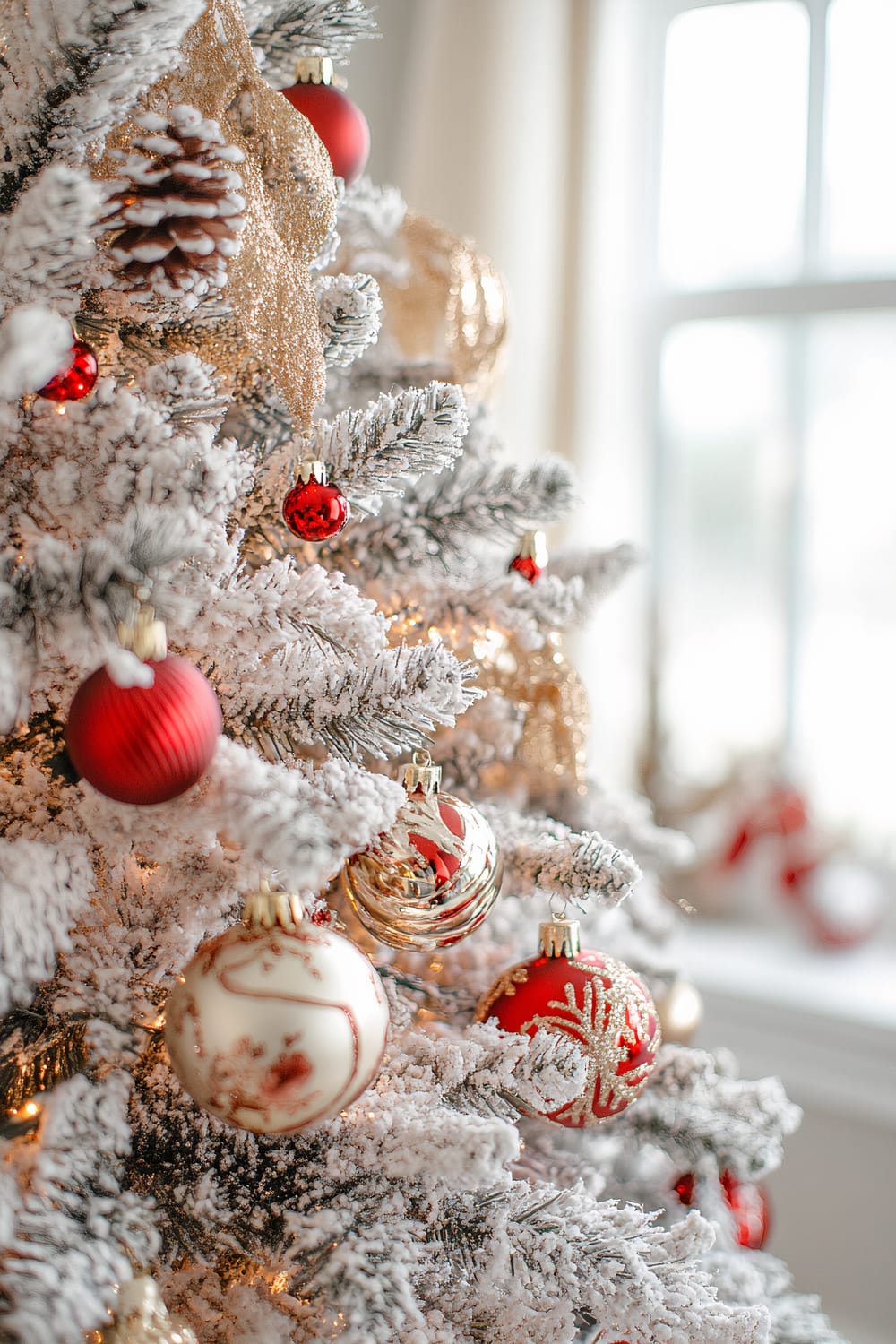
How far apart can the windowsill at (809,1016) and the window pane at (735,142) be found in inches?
38.7

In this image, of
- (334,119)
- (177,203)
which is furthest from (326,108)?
(177,203)

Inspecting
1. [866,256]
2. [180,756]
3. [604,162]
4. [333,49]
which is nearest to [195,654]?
[180,756]

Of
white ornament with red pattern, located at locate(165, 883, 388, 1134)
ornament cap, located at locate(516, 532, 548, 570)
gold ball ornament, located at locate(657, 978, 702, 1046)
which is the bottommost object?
gold ball ornament, located at locate(657, 978, 702, 1046)

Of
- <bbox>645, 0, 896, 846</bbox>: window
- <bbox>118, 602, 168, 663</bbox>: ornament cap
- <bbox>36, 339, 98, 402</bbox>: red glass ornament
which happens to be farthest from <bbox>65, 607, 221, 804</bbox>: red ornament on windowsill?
<bbox>645, 0, 896, 846</bbox>: window

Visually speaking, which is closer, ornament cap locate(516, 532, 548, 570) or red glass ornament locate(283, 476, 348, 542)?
red glass ornament locate(283, 476, 348, 542)

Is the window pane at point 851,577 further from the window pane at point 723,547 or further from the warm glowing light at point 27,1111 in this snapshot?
the warm glowing light at point 27,1111

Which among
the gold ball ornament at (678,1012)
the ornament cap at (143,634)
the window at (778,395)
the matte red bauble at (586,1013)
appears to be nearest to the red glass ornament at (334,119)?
the ornament cap at (143,634)

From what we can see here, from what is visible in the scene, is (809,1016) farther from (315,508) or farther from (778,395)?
(315,508)

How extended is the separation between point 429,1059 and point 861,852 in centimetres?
119

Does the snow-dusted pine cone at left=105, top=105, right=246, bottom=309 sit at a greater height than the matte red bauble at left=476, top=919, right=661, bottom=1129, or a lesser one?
greater

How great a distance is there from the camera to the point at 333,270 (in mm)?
634

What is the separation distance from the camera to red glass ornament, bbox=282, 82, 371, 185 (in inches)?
19.1

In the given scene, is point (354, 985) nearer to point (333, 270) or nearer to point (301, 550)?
point (301, 550)

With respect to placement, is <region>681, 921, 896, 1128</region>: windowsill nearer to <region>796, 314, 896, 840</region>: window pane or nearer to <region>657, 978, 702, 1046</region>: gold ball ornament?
<region>796, 314, 896, 840</region>: window pane
